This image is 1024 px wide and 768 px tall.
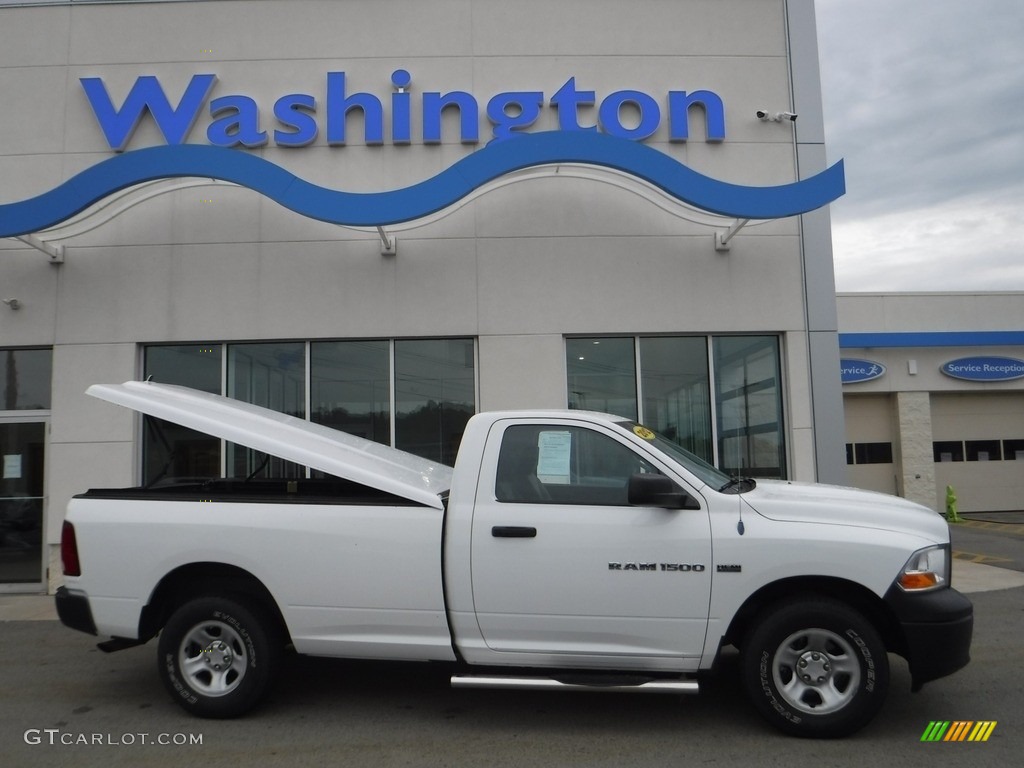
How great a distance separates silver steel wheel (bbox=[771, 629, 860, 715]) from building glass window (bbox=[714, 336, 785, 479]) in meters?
5.74

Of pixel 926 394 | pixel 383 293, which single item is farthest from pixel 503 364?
pixel 926 394

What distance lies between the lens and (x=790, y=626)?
14.7 ft

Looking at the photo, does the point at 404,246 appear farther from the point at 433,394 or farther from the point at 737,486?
the point at 737,486

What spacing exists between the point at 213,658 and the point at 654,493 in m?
3.01

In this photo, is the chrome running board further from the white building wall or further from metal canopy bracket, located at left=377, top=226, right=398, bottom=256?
metal canopy bracket, located at left=377, top=226, right=398, bottom=256

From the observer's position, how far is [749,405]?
10297mm

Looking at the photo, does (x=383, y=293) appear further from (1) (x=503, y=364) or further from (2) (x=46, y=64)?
(2) (x=46, y=64)

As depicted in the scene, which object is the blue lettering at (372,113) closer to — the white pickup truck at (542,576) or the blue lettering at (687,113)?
the blue lettering at (687,113)

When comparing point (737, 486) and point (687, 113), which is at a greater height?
point (687, 113)

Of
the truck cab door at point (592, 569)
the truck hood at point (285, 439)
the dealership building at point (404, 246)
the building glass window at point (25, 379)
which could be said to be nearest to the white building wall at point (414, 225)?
the dealership building at point (404, 246)

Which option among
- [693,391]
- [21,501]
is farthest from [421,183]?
[21,501]

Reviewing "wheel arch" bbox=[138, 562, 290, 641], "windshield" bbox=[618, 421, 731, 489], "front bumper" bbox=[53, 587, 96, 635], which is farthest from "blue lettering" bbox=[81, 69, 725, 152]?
"front bumper" bbox=[53, 587, 96, 635]

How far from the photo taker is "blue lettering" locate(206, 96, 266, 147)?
10.2 metres

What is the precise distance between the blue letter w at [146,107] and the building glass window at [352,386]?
11.3 feet
